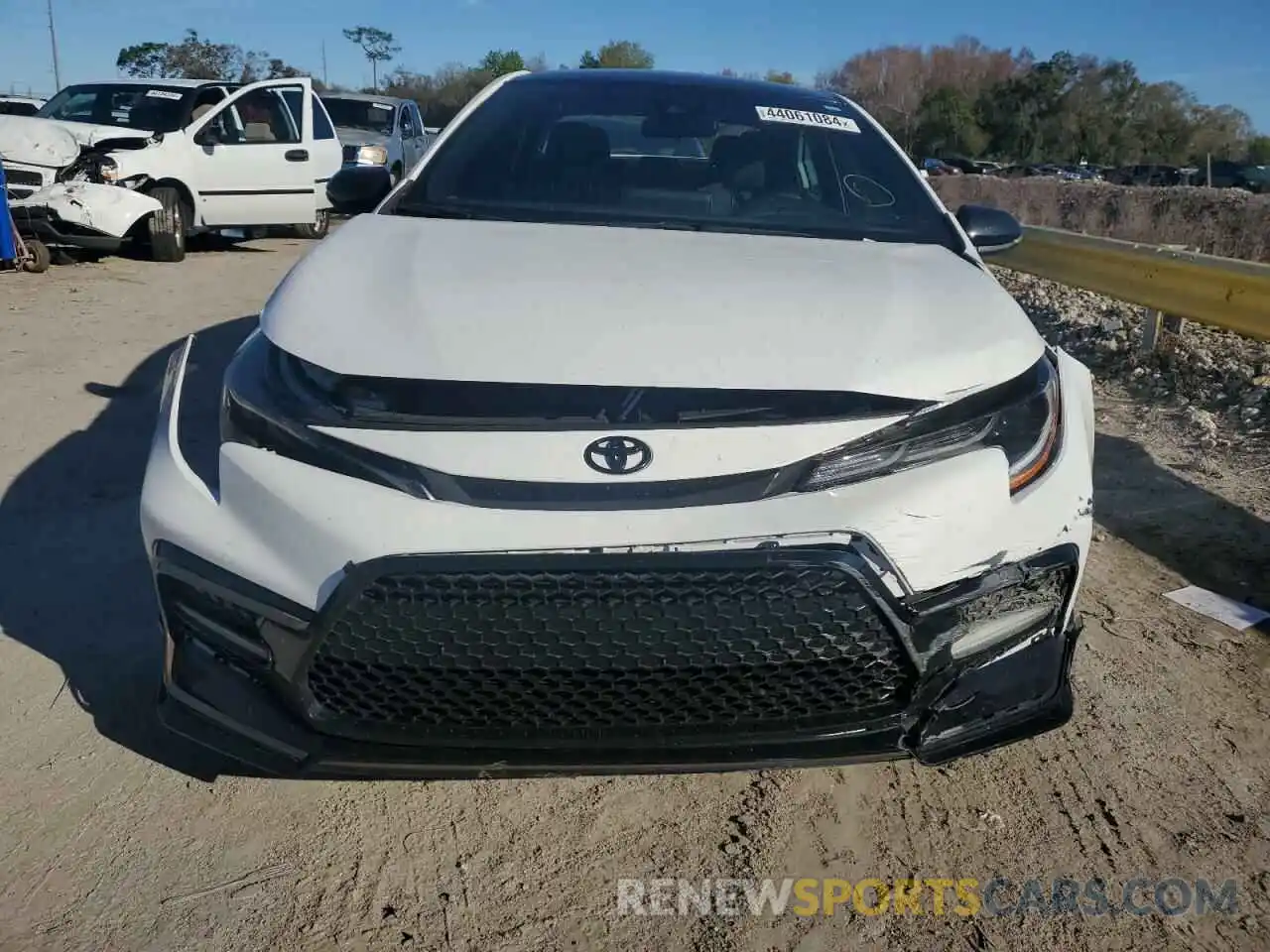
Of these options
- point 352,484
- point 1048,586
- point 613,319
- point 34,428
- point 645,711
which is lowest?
point 34,428

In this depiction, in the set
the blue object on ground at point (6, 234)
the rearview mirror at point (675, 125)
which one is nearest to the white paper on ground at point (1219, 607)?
the rearview mirror at point (675, 125)

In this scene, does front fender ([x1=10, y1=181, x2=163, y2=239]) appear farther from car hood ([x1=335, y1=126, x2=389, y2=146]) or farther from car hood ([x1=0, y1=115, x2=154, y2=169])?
car hood ([x1=335, y1=126, x2=389, y2=146])

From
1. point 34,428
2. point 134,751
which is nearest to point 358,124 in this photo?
point 34,428

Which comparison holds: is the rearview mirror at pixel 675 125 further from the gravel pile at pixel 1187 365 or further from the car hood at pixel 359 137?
the car hood at pixel 359 137

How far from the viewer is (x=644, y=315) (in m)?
2.25

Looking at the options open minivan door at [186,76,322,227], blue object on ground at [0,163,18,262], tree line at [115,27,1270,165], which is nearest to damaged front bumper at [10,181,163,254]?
blue object on ground at [0,163,18,262]

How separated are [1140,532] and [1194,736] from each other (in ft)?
4.92

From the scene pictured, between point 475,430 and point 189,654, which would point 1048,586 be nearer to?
point 475,430

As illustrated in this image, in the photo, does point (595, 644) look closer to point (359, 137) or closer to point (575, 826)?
point (575, 826)

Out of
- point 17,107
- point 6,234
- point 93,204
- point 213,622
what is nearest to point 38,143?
point 93,204

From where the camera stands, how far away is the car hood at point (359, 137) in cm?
1653

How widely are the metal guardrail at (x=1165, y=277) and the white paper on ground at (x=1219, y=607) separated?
1667 mm

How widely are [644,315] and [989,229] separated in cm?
171

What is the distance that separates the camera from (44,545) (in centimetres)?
373
